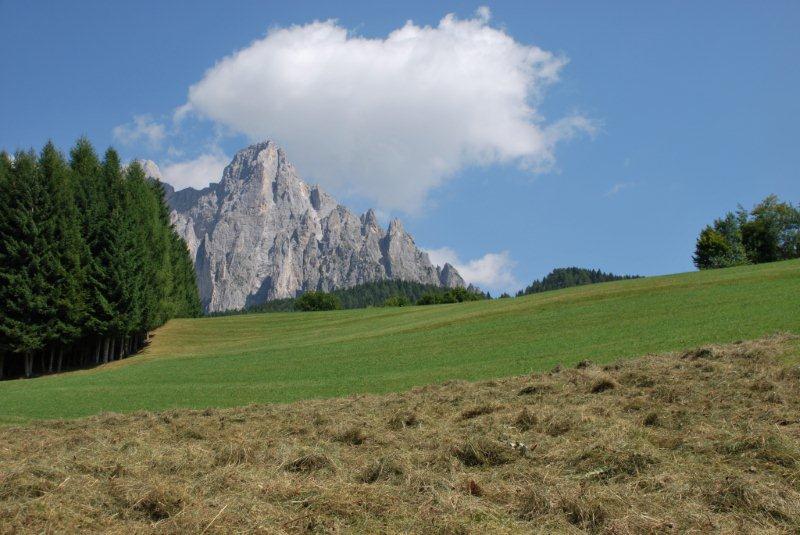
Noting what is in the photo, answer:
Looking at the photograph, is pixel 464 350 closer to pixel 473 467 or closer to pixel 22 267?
pixel 473 467

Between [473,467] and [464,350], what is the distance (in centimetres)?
1900

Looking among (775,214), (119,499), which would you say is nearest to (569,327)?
(119,499)

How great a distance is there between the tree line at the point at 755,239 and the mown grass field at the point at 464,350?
181 ft

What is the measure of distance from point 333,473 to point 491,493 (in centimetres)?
227

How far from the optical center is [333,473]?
296 inches

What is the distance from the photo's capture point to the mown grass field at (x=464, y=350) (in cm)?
1908

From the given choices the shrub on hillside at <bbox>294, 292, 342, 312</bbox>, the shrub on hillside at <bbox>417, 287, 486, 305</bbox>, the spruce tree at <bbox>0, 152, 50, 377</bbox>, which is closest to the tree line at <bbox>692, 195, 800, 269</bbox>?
the shrub on hillside at <bbox>417, 287, 486, 305</bbox>

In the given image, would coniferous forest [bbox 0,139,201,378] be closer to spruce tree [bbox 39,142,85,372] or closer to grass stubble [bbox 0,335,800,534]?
spruce tree [bbox 39,142,85,372]

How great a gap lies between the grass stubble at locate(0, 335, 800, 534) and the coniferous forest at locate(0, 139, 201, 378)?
3275 cm

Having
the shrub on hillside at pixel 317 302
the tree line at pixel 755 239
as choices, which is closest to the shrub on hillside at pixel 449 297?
the shrub on hillside at pixel 317 302

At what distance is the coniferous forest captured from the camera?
38.9 m

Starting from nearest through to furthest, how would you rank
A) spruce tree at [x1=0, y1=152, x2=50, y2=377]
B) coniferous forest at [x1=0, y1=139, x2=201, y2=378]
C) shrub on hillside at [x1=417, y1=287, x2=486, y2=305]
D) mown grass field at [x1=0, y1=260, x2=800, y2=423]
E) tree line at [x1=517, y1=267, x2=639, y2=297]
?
mown grass field at [x1=0, y1=260, x2=800, y2=423]
spruce tree at [x1=0, y1=152, x2=50, y2=377]
coniferous forest at [x1=0, y1=139, x2=201, y2=378]
shrub on hillside at [x1=417, y1=287, x2=486, y2=305]
tree line at [x1=517, y1=267, x2=639, y2=297]

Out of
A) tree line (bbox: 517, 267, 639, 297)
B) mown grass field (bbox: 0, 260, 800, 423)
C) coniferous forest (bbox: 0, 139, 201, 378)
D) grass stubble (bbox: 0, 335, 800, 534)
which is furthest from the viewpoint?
tree line (bbox: 517, 267, 639, 297)

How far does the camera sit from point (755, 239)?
88.4 metres
